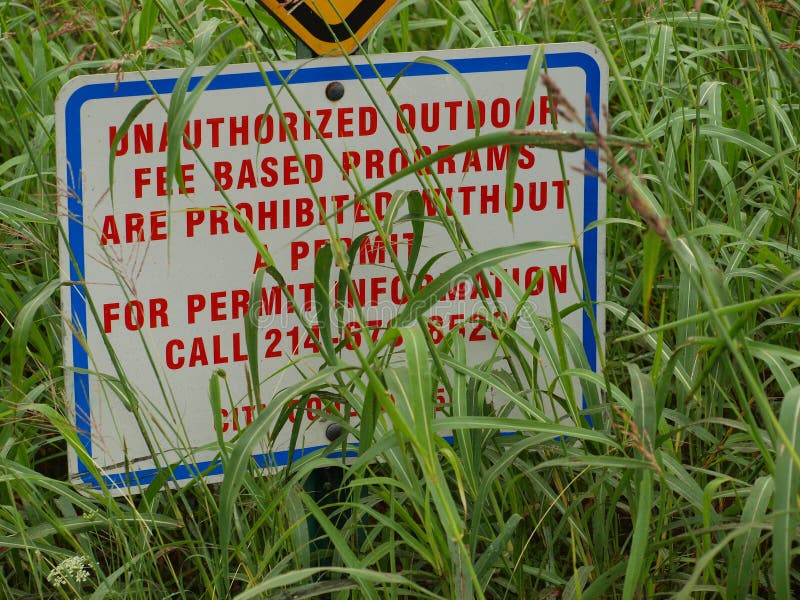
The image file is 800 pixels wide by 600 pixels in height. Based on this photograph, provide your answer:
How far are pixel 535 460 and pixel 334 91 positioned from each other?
23.8 inches

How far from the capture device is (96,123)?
132 centimetres

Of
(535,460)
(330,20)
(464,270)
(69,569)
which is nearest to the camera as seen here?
(464,270)

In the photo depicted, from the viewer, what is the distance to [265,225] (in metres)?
1.40

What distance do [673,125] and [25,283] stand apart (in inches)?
45.4

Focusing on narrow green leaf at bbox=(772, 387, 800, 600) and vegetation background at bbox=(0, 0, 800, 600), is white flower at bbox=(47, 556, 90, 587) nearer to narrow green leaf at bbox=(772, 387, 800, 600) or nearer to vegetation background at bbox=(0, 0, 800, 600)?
vegetation background at bbox=(0, 0, 800, 600)

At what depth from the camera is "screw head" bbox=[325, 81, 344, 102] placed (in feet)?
4.55

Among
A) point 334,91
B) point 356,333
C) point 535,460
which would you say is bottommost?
point 535,460

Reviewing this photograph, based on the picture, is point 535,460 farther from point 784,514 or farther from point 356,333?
point 784,514

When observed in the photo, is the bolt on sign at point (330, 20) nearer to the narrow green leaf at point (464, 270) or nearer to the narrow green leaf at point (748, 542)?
the narrow green leaf at point (464, 270)

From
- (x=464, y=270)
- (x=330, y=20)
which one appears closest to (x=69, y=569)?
(x=464, y=270)

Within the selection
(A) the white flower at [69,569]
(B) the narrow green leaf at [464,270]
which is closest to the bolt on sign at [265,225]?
(A) the white flower at [69,569]

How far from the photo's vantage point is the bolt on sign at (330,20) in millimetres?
1339

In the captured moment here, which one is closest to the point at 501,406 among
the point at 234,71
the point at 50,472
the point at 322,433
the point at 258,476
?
the point at 322,433

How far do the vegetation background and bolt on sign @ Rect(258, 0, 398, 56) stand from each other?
0.36 feet
